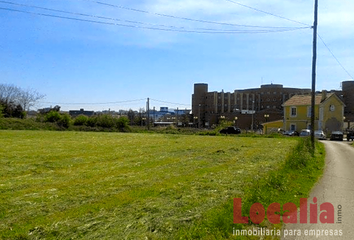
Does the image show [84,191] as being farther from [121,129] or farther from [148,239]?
[121,129]

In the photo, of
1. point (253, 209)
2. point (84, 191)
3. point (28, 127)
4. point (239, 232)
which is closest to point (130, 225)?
point (239, 232)

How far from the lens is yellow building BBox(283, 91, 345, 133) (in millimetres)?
61094

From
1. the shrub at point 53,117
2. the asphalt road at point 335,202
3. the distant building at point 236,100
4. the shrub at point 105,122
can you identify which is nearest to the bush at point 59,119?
the shrub at point 53,117

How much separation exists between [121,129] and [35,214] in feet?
199

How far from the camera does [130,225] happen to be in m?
6.02

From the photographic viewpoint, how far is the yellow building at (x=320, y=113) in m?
61.1

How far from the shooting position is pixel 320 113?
61.0 meters

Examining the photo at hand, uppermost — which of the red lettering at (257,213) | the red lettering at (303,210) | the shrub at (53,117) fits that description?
Result: the shrub at (53,117)

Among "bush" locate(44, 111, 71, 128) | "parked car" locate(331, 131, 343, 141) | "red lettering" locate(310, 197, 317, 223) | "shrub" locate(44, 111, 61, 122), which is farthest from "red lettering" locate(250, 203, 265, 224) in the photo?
"shrub" locate(44, 111, 61, 122)

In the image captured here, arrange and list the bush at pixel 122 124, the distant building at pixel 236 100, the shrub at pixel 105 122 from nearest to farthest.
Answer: the bush at pixel 122 124, the shrub at pixel 105 122, the distant building at pixel 236 100

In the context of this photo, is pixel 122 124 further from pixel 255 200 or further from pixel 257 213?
pixel 257 213

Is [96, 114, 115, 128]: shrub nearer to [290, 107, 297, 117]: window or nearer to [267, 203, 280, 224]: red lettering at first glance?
[290, 107, 297, 117]: window

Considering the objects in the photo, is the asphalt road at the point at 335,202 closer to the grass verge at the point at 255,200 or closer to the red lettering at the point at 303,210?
the red lettering at the point at 303,210

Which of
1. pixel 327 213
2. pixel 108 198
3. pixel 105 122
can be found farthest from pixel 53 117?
pixel 327 213
